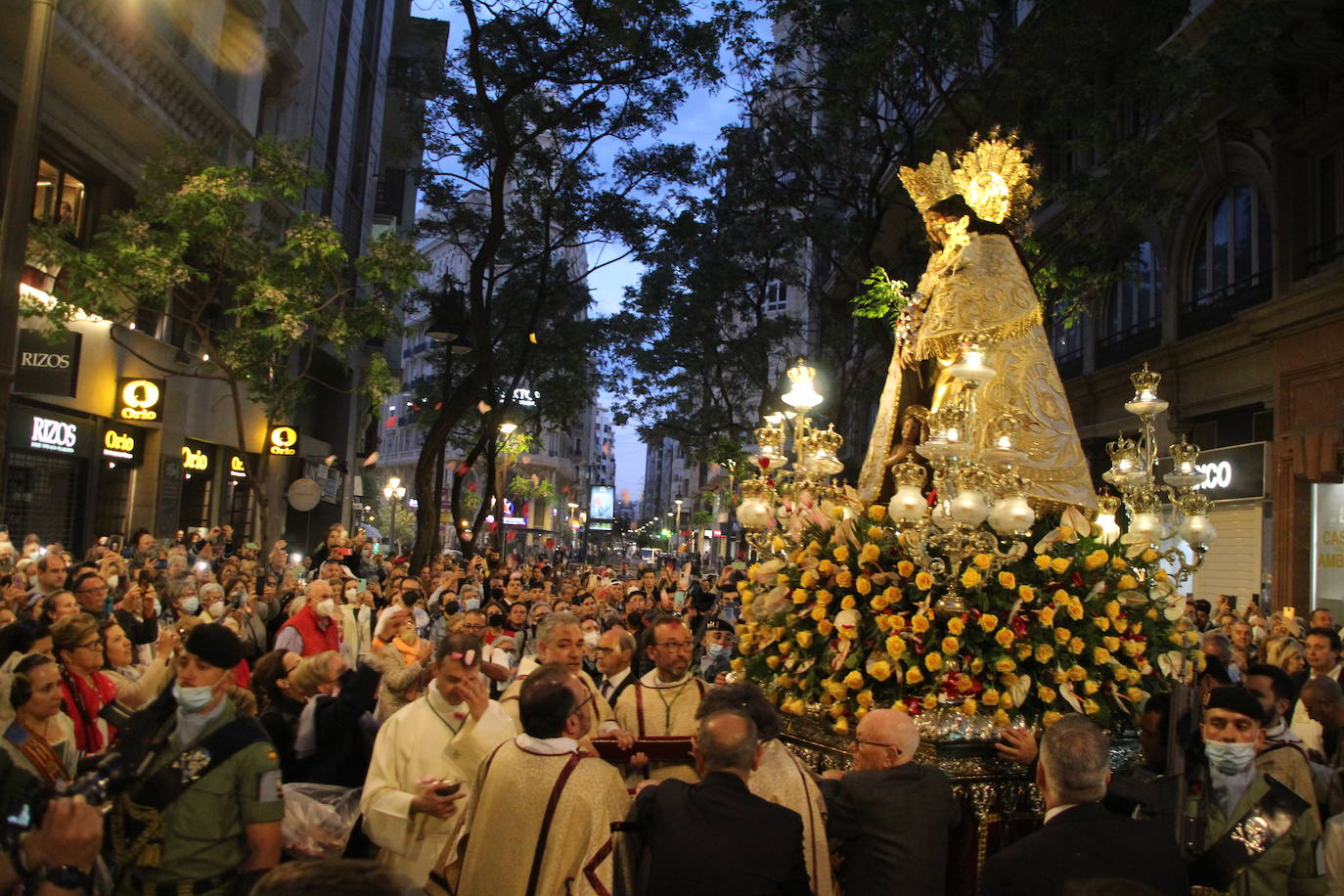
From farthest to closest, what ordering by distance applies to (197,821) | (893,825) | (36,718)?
(36,718) < (893,825) < (197,821)

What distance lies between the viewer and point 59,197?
17.4 meters

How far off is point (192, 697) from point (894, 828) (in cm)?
271

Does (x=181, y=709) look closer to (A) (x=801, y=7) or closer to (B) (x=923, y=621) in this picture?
(B) (x=923, y=621)

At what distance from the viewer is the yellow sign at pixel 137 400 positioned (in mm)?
19656

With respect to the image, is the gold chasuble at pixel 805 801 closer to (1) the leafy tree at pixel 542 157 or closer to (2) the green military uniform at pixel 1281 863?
(2) the green military uniform at pixel 1281 863

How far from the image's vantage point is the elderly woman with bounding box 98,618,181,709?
6.18 metres

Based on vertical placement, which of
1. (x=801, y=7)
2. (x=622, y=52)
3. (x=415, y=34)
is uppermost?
(x=415, y=34)

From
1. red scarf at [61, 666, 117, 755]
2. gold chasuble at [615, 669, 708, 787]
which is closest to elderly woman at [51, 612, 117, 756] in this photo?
red scarf at [61, 666, 117, 755]

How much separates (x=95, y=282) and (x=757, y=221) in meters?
19.6

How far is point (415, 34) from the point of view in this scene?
140ft

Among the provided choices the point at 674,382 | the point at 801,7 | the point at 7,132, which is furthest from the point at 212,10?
the point at 674,382

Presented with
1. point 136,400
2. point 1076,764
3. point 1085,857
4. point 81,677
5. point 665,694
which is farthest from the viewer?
point 136,400

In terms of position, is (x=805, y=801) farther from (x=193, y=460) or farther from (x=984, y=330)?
(x=193, y=460)

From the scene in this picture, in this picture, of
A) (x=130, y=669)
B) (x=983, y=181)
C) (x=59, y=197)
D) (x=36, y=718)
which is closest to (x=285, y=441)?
(x=59, y=197)
